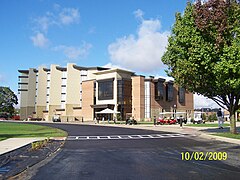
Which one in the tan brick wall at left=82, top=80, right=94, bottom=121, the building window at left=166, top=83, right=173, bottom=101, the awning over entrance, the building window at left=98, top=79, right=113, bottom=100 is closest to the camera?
the awning over entrance

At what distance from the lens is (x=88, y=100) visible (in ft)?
269

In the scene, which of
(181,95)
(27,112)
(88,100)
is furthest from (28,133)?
(27,112)

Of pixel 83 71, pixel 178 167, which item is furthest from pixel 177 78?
pixel 83 71

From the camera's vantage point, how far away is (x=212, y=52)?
778 inches

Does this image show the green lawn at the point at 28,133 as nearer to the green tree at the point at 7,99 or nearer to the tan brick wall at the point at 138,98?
the tan brick wall at the point at 138,98

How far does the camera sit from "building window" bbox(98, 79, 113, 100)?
7575 centimetres

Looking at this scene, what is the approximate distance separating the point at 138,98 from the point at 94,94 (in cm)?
1438

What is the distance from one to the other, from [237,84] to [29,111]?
9619 cm

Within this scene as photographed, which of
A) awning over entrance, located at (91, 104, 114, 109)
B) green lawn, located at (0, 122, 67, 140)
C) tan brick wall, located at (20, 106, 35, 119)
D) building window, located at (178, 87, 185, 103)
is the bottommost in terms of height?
green lawn, located at (0, 122, 67, 140)

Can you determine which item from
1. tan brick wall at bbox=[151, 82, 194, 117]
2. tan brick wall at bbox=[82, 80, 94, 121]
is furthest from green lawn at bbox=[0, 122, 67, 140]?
tan brick wall at bbox=[82, 80, 94, 121]

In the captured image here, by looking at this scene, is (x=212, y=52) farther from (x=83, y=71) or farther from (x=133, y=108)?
(x=83, y=71)

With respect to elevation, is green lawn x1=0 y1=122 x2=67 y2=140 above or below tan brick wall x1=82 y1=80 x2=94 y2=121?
below

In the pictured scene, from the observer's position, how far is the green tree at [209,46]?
19.2 metres

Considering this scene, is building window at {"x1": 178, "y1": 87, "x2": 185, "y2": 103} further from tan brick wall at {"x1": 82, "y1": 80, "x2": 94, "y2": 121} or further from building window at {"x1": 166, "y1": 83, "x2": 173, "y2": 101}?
tan brick wall at {"x1": 82, "y1": 80, "x2": 94, "y2": 121}
